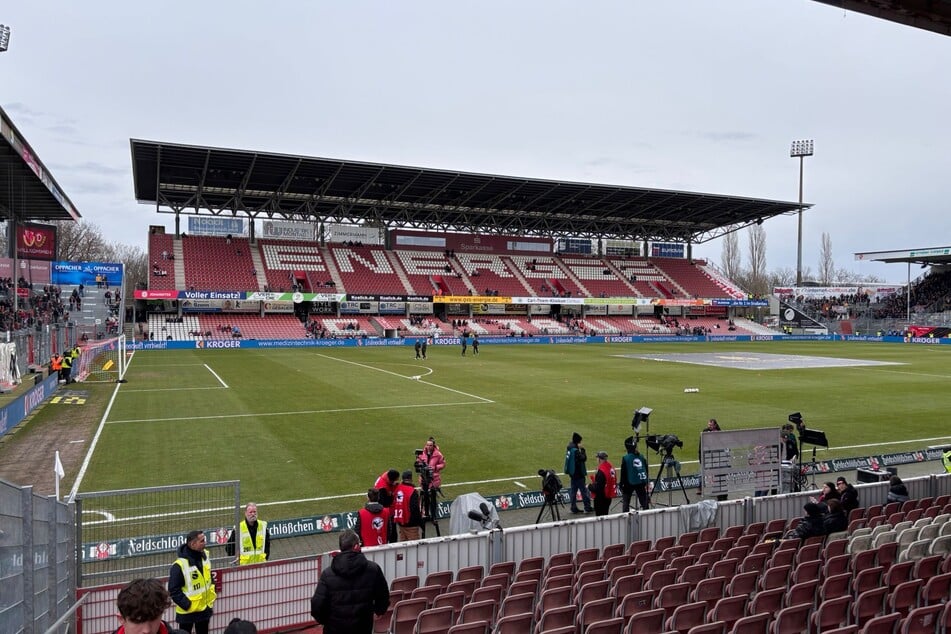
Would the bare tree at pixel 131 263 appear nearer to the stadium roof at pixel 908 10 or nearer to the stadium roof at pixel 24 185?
the stadium roof at pixel 24 185

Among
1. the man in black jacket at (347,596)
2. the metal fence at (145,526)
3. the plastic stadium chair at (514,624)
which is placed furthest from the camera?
the metal fence at (145,526)

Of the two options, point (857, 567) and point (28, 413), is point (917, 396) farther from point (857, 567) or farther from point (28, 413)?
point (28, 413)

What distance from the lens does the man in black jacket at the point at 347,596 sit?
543 centimetres

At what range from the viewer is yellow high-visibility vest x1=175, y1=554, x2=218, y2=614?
245 inches

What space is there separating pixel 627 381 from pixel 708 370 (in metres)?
8.09

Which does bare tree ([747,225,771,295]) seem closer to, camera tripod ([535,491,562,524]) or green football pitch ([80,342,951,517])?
green football pitch ([80,342,951,517])

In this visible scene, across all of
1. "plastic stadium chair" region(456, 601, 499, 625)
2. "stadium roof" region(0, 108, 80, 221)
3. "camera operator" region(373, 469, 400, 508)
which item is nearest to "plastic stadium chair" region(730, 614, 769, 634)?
"plastic stadium chair" region(456, 601, 499, 625)

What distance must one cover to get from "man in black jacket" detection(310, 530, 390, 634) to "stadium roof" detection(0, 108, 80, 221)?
26.1 meters

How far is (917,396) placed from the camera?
2773 cm

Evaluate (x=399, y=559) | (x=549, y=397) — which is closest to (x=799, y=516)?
(x=399, y=559)

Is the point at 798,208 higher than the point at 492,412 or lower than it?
higher

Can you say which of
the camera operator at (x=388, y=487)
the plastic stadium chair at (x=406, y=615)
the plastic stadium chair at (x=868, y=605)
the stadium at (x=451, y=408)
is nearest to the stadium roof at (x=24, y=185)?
the stadium at (x=451, y=408)

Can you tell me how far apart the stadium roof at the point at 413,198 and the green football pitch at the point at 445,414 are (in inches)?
715

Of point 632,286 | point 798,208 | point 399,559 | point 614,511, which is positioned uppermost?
point 798,208
